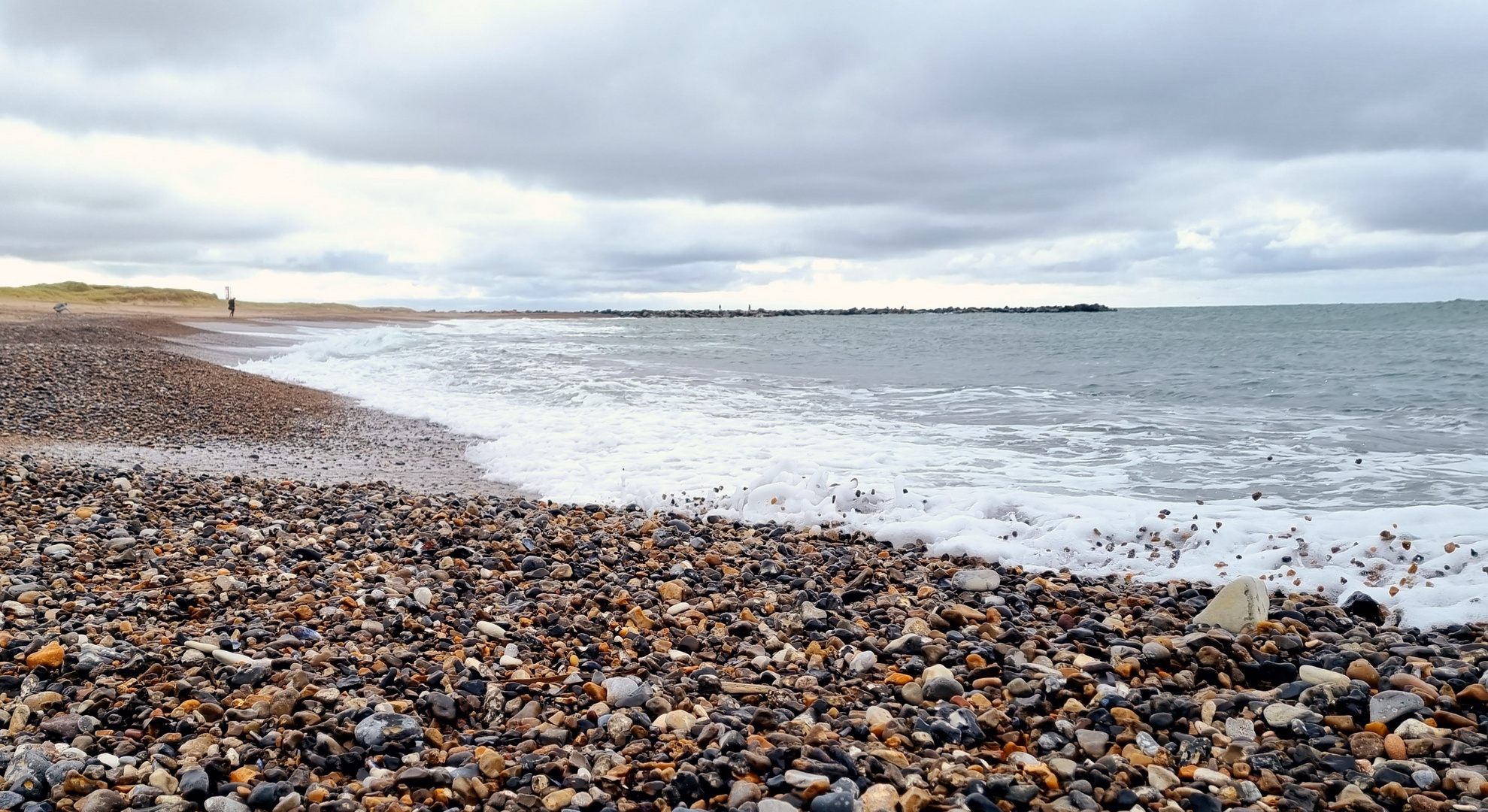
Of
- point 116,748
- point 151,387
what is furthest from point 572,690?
point 151,387

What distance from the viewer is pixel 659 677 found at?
3.85m

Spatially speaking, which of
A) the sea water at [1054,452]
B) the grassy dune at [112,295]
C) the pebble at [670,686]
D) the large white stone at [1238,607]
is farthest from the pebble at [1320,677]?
the grassy dune at [112,295]

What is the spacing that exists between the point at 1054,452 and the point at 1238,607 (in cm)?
622

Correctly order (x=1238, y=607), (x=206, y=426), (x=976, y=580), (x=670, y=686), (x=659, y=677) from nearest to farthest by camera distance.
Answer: (x=670, y=686) → (x=659, y=677) → (x=1238, y=607) → (x=976, y=580) → (x=206, y=426)

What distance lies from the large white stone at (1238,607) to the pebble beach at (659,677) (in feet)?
0.05

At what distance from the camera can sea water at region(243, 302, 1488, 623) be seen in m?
6.33

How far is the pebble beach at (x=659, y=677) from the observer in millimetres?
2898

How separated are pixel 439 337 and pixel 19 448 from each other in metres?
35.9

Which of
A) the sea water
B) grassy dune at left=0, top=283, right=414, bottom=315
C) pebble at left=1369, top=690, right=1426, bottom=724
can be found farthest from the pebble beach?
grassy dune at left=0, top=283, right=414, bottom=315

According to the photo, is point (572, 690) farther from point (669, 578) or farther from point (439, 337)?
point (439, 337)

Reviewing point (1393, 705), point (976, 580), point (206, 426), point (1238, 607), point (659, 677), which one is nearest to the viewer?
point (1393, 705)

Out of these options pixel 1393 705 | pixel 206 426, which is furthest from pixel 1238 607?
pixel 206 426

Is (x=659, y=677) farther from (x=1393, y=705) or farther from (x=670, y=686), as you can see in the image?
(x=1393, y=705)

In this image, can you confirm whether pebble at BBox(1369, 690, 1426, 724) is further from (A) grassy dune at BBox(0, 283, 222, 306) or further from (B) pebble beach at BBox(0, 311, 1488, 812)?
(A) grassy dune at BBox(0, 283, 222, 306)
